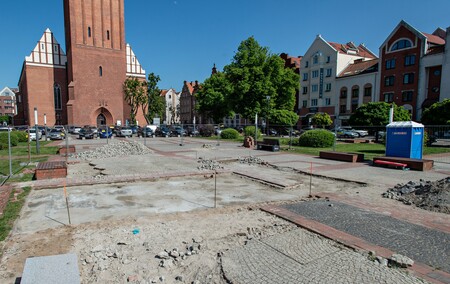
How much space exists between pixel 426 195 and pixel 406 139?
30.2 feet

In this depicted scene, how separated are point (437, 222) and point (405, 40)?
184 ft

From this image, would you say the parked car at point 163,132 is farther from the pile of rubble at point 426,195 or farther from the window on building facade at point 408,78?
the window on building facade at point 408,78

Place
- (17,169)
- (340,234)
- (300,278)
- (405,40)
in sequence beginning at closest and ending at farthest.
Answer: (300,278)
(340,234)
(17,169)
(405,40)

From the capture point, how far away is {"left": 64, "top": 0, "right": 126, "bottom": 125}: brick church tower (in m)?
55.5

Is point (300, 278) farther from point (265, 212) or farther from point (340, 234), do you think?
point (265, 212)

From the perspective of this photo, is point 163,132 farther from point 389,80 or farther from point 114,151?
point 389,80

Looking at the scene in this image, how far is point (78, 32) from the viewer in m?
55.7

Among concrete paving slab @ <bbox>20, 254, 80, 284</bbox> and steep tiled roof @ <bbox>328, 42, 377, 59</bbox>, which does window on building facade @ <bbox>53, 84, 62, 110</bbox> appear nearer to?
steep tiled roof @ <bbox>328, 42, 377, 59</bbox>

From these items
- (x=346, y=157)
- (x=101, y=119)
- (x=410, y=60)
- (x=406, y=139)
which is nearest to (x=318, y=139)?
(x=346, y=157)

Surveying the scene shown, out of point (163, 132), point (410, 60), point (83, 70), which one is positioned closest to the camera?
point (163, 132)

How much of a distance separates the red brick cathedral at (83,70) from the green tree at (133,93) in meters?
1.09

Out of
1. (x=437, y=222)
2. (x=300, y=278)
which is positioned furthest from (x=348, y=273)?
(x=437, y=222)

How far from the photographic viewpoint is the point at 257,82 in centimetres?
4369

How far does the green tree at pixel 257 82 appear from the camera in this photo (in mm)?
44125
